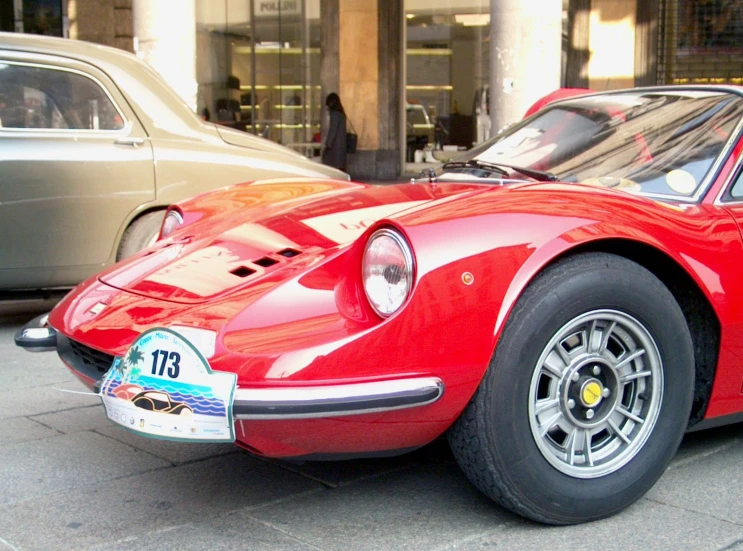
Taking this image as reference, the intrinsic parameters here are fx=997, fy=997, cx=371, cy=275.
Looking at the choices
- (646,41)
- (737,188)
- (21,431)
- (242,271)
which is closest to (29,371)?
(21,431)

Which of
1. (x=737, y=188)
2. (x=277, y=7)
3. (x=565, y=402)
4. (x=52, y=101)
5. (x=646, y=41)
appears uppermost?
(x=277, y=7)

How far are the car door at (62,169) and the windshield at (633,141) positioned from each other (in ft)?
8.29

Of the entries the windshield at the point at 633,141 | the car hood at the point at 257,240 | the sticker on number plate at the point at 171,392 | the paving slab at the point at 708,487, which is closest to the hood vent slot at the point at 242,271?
the car hood at the point at 257,240

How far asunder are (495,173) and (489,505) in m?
1.26

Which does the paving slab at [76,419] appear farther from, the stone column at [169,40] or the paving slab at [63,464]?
the stone column at [169,40]

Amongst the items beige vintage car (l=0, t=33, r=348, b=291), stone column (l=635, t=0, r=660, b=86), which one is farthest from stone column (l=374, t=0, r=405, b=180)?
beige vintage car (l=0, t=33, r=348, b=291)

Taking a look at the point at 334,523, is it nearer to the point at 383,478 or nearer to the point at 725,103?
the point at 383,478

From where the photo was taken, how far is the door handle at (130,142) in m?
5.84

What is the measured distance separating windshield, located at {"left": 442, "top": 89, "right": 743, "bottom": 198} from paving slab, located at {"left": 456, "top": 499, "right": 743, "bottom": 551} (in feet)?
3.43

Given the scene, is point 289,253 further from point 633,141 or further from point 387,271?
point 633,141

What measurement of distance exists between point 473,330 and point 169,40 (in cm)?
807

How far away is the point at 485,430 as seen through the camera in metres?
2.60

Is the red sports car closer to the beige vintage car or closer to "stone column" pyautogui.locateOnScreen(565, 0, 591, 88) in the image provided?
the beige vintage car

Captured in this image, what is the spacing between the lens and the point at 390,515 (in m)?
2.90
